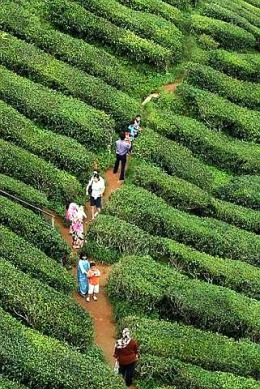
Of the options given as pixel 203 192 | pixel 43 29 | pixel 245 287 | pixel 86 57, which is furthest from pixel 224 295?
pixel 43 29

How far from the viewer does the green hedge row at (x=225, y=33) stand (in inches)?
1570

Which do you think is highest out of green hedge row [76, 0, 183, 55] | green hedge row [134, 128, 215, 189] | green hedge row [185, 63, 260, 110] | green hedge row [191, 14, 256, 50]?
green hedge row [191, 14, 256, 50]

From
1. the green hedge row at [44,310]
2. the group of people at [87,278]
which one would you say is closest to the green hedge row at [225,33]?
the group of people at [87,278]

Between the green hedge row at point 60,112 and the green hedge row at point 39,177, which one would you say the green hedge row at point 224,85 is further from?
the green hedge row at point 39,177

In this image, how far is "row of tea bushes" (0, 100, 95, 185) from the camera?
2894 centimetres

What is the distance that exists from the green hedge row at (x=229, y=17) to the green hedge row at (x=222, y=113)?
771cm

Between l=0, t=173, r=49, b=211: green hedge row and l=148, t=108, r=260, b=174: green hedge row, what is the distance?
814 centimetres

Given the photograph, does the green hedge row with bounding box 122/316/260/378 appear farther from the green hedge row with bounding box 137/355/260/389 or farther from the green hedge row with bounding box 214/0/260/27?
the green hedge row with bounding box 214/0/260/27

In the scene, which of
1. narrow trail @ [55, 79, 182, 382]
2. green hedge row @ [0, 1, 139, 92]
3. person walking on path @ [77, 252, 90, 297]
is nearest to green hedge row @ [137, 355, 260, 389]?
narrow trail @ [55, 79, 182, 382]

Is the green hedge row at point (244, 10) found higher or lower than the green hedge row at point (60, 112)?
higher

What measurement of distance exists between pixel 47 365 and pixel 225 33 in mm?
24442

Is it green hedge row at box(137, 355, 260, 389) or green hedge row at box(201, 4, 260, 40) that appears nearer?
green hedge row at box(137, 355, 260, 389)

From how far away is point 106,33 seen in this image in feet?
121

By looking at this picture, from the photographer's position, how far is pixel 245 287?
25344mm
